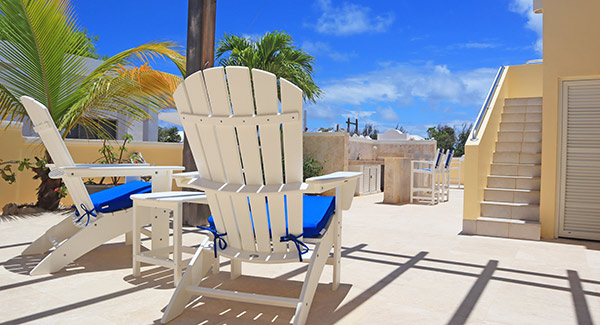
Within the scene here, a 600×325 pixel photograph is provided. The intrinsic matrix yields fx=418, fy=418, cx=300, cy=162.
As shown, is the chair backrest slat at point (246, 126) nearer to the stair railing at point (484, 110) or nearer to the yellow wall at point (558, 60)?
the stair railing at point (484, 110)

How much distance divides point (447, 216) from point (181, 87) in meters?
5.02

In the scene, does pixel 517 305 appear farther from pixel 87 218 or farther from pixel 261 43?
pixel 261 43

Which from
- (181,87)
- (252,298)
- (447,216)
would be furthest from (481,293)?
(447,216)

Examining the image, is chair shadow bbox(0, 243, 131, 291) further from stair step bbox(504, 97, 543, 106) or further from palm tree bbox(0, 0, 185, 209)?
stair step bbox(504, 97, 543, 106)

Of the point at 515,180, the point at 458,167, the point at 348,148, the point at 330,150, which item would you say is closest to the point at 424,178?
the point at 348,148

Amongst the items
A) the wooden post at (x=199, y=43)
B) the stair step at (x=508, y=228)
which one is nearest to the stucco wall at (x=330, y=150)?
the stair step at (x=508, y=228)

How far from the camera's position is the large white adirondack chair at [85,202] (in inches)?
110

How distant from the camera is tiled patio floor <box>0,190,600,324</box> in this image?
2.10m

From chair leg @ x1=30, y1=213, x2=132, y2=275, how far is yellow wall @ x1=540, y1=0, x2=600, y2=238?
168 inches

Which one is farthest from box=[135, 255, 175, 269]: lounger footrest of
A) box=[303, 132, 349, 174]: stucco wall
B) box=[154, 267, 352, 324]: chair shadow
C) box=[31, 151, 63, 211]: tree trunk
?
box=[303, 132, 349, 174]: stucco wall

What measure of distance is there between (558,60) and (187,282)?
4.52m

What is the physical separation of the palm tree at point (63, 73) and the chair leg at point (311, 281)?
387cm

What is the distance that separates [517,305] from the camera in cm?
230

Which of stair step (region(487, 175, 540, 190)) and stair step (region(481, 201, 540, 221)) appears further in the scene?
stair step (region(487, 175, 540, 190))
